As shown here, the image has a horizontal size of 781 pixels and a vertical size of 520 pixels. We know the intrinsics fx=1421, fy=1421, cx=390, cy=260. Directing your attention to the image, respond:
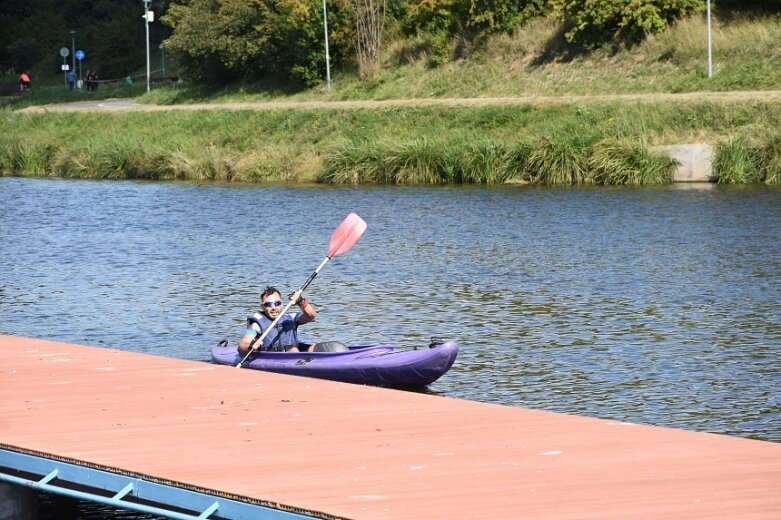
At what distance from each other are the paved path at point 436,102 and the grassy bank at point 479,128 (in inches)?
22.4

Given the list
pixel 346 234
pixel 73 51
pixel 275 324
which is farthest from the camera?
pixel 73 51

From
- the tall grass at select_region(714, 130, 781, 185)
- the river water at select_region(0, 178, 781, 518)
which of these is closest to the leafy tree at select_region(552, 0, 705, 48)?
the tall grass at select_region(714, 130, 781, 185)

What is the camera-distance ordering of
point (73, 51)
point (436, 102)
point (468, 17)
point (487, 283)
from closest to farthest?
1. point (487, 283)
2. point (436, 102)
3. point (468, 17)
4. point (73, 51)

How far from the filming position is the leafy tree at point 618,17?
42.3 m

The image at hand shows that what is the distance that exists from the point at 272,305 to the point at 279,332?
13.0 inches

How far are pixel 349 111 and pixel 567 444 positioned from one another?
35379 mm

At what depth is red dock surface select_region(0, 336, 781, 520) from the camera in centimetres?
715

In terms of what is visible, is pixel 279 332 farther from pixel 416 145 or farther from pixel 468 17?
pixel 468 17

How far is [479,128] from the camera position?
126 ft

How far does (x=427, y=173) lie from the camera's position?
3606 cm

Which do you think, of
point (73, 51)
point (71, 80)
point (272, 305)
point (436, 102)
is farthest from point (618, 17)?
point (73, 51)

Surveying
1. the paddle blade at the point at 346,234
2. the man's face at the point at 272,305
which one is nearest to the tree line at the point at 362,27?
the paddle blade at the point at 346,234

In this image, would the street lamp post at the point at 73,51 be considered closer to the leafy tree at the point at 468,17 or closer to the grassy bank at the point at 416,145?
the grassy bank at the point at 416,145

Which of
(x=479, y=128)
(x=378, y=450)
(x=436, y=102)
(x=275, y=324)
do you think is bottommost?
(x=275, y=324)
